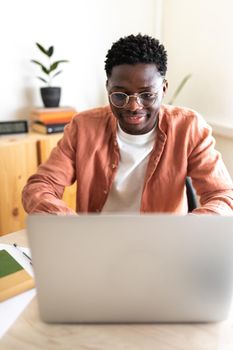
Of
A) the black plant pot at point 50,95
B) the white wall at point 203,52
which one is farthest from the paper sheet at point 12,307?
the white wall at point 203,52

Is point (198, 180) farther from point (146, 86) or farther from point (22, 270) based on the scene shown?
point (22, 270)

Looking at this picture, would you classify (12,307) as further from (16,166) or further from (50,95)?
(50,95)

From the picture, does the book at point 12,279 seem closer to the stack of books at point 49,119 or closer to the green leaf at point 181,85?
the stack of books at point 49,119

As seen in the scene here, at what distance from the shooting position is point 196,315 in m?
0.71

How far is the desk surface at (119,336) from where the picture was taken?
689 millimetres

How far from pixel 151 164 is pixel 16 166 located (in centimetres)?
88

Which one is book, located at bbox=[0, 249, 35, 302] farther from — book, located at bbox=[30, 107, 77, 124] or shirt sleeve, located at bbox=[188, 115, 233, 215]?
book, located at bbox=[30, 107, 77, 124]

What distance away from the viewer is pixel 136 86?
1086 mm

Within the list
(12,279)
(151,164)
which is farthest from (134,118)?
(12,279)

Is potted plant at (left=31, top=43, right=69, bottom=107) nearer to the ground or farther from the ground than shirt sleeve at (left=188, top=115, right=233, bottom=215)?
farther from the ground

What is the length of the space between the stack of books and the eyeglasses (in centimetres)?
90

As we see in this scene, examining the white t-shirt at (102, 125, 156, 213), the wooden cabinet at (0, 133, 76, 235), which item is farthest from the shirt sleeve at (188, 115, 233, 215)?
the wooden cabinet at (0, 133, 76, 235)

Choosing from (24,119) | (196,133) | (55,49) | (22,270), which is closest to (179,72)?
(55,49)

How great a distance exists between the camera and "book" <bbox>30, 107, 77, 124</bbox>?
1.95 meters
